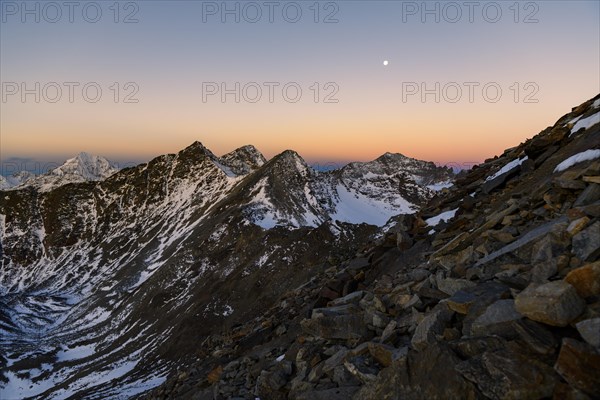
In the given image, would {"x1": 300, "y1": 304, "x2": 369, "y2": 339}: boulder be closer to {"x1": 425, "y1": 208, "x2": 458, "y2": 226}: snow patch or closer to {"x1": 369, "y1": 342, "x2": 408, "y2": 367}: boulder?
{"x1": 369, "y1": 342, "x2": 408, "y2": 367}: boulder

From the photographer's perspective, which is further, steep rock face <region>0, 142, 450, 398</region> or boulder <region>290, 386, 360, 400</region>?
steep rock face <region>0, 142, 450, 398</region>

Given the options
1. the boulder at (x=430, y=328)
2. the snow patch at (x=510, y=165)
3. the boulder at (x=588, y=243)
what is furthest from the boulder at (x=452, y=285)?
the snow patch at (x=510, y=165)

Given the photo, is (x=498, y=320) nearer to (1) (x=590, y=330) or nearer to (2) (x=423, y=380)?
(1) (x=590, y=330)

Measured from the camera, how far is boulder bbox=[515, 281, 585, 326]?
5867mm

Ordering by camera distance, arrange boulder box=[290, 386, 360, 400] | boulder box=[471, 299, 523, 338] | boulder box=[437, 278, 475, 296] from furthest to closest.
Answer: boulder box=[437, 278, 475, 296] → boulder box=[290, 386, 360, 400] → boulder box=[471, 299, 523, 338]

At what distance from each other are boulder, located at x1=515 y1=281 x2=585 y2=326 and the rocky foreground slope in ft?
0.05

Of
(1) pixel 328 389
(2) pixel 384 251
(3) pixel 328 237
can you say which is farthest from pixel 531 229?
(3) pixel 328 237

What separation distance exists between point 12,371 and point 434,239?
417ft

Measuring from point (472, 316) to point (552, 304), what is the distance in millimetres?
1526

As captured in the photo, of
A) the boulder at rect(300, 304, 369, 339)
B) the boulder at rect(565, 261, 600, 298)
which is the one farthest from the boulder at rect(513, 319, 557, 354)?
the boulder at rect(300, 304, 369, 339)

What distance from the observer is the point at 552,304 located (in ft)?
19.6

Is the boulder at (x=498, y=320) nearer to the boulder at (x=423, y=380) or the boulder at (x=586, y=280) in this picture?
the boulder at (x=423, y=380)

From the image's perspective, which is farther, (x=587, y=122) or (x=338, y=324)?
(x=587, y=122)

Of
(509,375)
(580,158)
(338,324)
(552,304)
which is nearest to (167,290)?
(338,324)
